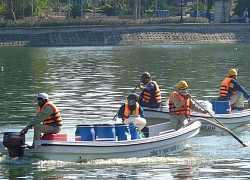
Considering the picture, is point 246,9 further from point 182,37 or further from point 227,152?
point 227,152

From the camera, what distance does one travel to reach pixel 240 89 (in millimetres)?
37438

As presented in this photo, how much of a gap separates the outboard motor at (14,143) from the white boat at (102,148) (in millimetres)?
154

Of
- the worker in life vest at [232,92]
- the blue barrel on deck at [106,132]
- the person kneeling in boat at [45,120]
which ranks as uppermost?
the person kneeling in boat at [45,120]

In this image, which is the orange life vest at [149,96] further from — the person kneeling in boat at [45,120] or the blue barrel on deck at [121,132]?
the person kneeling in boat at [45,120]

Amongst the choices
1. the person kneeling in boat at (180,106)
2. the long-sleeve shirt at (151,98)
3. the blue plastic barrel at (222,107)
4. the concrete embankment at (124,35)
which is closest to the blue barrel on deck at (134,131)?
the person kneeling in boat at (180,106)

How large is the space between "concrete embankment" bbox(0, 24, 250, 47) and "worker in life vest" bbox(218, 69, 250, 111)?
314 ft

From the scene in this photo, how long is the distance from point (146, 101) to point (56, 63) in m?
48.9

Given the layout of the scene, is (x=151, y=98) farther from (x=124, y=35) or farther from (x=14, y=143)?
(x=124, y=35)

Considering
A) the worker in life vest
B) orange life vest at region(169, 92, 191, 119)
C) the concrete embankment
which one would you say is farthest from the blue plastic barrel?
the concrete embankment

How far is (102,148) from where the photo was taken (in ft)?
89.1

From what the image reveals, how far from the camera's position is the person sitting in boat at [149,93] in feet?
116

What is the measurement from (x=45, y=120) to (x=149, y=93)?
816cm

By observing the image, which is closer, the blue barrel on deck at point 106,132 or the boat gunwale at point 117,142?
the boat gunwale at point 117,142

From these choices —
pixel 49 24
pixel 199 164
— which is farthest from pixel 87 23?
pixel 199 164
